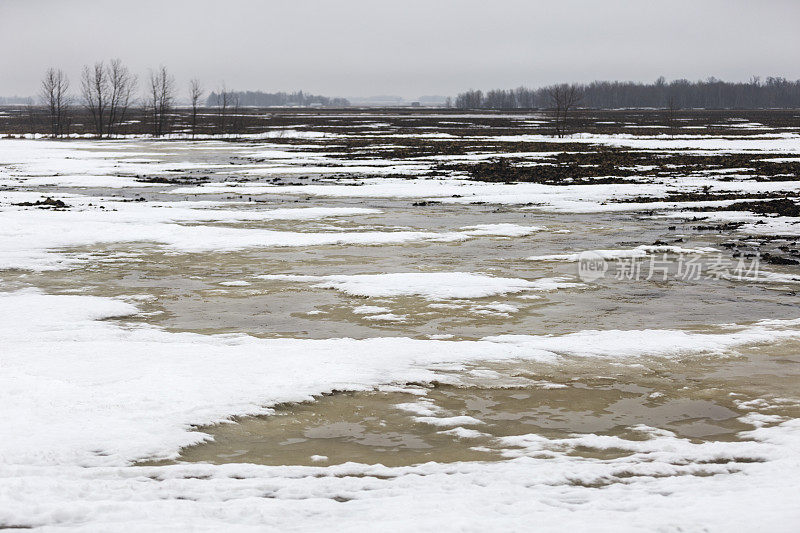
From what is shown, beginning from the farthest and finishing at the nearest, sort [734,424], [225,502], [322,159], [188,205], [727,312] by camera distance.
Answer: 1. [322,159]
2. [188,205]
3. [727,312]
4. [734,424]
5. [225,502]

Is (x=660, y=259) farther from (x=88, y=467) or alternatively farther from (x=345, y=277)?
(x=88, y=467)

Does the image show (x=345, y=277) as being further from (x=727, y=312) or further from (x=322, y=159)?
(x=322, y=159)

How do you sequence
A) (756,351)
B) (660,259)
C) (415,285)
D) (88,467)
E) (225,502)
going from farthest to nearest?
(660,259) < (415,285) < (756,351) < (88,467) < (225,502)

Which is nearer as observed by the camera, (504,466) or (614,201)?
(504,466)

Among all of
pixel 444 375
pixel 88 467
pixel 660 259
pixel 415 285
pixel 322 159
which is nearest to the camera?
→ pixel 88 467

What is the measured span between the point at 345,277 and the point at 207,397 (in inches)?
222

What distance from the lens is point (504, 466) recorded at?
210 inches

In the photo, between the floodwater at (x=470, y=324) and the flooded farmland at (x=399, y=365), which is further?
the floodwater at (x=470, y=324)

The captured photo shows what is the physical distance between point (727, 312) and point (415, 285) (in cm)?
411

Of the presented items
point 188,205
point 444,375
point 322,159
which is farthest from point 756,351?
point 322,159

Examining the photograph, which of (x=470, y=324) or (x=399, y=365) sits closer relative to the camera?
(x=399, y=365)

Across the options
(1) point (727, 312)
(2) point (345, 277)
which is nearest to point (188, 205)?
(2) point (345, 277)

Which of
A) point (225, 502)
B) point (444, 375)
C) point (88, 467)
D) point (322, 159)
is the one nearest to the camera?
point (225, 502)

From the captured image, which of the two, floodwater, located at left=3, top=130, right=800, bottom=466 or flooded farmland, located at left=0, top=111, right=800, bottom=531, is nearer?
flooded farmland, located at left=0, top=111, right=800, bottom=531
